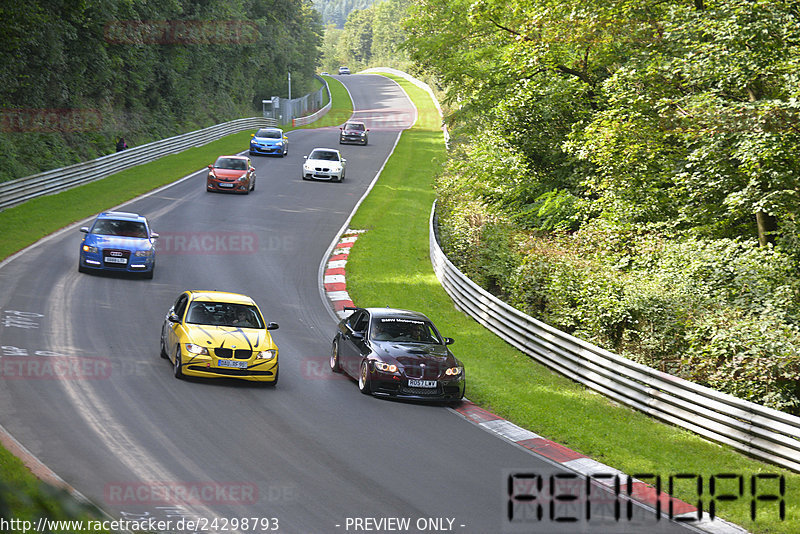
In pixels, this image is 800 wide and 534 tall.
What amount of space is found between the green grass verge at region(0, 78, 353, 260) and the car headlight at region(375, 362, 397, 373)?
1406 cm

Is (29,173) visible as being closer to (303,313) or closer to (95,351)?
(303,313)

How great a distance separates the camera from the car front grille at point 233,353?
14086mm

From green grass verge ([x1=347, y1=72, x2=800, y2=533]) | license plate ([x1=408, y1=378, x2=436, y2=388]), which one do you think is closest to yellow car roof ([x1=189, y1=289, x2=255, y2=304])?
license plate ([x1=408, y1=378, x2=436, y2=388])

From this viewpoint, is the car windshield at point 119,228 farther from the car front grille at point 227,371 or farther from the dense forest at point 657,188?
the dense forest at point 657,188

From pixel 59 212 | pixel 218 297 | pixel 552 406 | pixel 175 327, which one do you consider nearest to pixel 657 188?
pixel 552 406

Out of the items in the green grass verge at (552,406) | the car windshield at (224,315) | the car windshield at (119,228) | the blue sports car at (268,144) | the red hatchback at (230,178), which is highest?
the blue sports car at (268,144)

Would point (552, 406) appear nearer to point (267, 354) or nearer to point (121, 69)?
point (267, 354)

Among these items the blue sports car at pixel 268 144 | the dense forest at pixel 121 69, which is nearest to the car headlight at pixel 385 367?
Answer: the dense forest at pixel 121 69

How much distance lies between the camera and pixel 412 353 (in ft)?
48.8

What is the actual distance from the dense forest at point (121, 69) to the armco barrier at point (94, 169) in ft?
4.34

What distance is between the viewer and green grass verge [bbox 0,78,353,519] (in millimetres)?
2586

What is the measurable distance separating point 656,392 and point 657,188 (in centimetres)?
933
